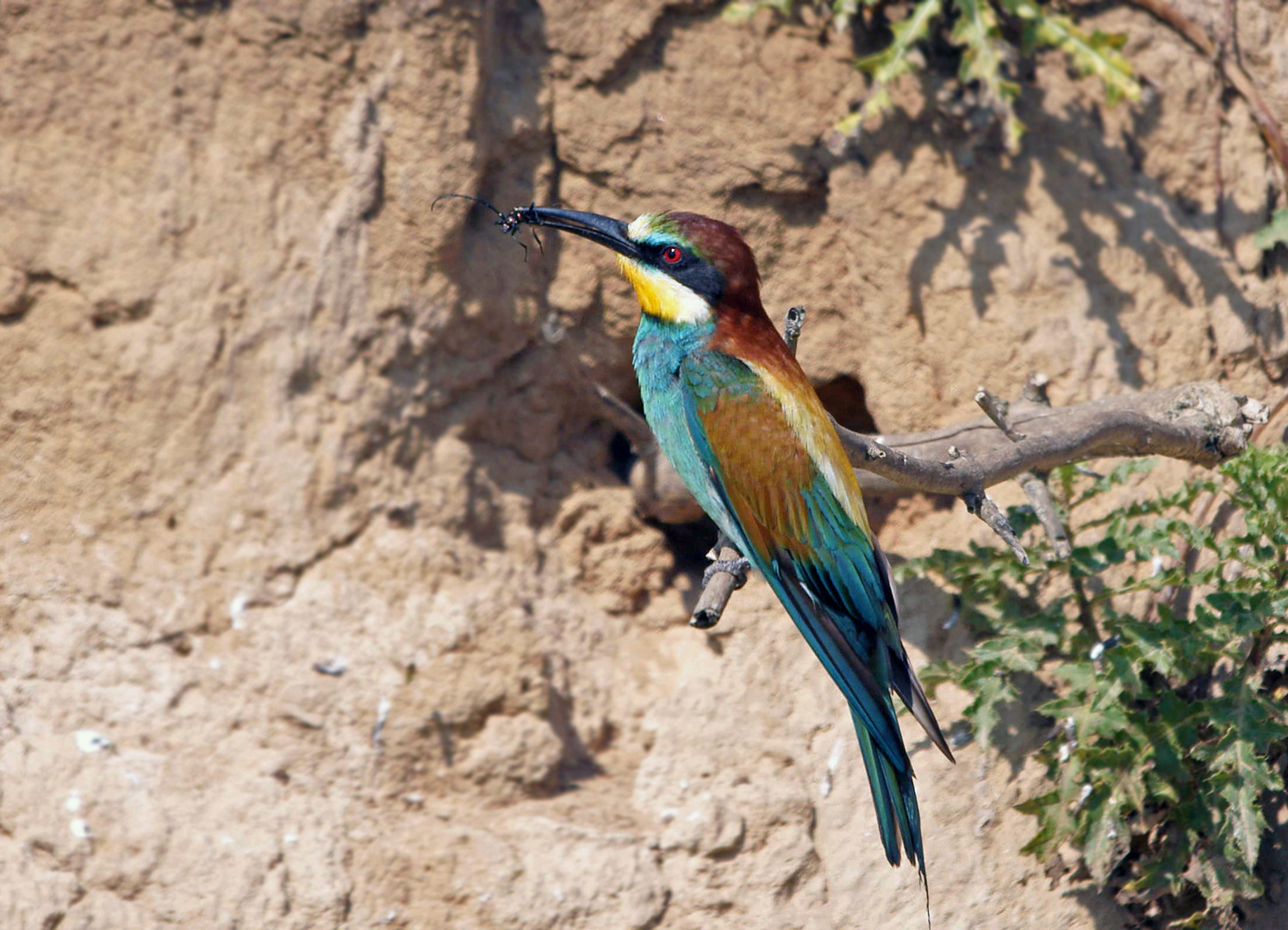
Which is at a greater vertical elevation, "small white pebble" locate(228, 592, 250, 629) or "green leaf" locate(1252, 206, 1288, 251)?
"green leaf" locate(1252, 206, 1288, 251)

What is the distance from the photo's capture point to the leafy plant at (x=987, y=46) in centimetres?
339

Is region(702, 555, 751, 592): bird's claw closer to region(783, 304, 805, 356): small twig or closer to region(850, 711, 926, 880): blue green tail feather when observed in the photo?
region(850, 711, 926, 880): blue green tail feather

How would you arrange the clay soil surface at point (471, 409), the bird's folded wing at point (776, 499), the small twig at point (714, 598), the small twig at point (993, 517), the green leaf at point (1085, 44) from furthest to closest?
the green leaf at point (1085, 44)
the clay soil surface at point (471, 409)
the bird's folded wing at point (776, 499)
the small twig at point (993, 517)
the small twig at point (714, 598)

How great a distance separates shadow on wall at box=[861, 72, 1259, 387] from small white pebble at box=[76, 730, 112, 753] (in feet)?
7.68

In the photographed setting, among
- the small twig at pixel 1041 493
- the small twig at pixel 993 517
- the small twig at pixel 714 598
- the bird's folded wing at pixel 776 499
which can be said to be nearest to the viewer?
the small twig at pixel 714 598

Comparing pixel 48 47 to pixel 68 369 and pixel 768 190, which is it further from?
pixel 768 190

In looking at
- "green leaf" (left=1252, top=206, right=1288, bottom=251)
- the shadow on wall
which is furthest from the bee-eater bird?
"green leaf" (left=1252, top=206, right=1288, bottom=251)

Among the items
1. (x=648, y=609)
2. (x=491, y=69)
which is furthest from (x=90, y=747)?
(x=491, y=69)

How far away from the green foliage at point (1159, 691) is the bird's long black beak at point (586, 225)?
1.00 m

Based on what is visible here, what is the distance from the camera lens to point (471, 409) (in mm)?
3621

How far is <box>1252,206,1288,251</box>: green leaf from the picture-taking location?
334 centimetres

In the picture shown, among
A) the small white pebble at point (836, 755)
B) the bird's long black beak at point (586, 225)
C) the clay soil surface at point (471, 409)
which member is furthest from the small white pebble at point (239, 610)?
the small white pebble at point (836, 755)

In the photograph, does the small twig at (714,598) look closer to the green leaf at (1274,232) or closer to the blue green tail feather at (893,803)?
the blue green tail feather at (893,803)

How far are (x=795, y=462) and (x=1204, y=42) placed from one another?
1935 mm
